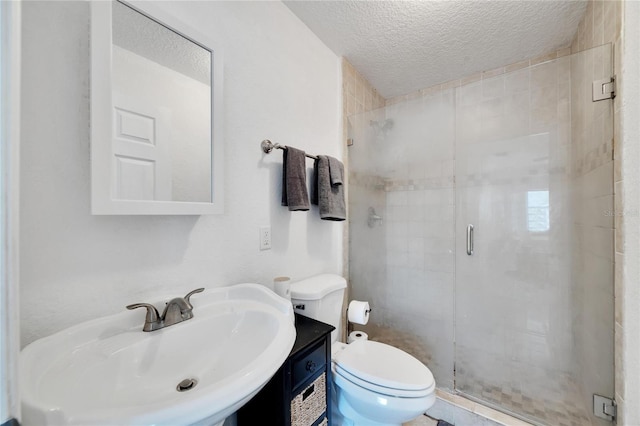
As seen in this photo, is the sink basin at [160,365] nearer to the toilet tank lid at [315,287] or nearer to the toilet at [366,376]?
the toilet tank lid at [315,287]

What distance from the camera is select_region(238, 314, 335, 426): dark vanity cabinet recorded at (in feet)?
2.67

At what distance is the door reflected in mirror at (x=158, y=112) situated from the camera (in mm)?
752

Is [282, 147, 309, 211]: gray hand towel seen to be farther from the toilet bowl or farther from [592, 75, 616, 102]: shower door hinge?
[592, 75, 616, 102]: shower door hinge

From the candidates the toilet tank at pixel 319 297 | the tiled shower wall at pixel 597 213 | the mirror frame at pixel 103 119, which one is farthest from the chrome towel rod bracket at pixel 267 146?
the tiled shower wall at pixel 597 213

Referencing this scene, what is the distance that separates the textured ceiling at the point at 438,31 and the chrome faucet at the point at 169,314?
160 cm

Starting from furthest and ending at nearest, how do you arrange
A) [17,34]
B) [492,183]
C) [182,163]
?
[492,183] < [182,163] < [17,34]

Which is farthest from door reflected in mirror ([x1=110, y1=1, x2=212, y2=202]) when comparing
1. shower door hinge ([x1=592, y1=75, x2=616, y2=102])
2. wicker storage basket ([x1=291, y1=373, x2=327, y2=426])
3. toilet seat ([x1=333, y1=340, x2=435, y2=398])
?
shower door hinge ([x1=592, y1=75, x2=616, y2=102])

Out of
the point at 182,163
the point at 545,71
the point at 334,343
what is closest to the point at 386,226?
the point at 334,343

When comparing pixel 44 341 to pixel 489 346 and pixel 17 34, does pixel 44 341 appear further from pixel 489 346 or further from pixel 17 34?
pixel 489 346

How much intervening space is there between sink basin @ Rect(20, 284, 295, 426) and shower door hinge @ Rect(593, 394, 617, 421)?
4.98 feet

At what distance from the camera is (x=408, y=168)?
1935 millimetres

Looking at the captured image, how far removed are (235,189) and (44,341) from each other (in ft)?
2.38

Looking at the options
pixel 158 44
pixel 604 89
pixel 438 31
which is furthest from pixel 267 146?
pixel 604 89

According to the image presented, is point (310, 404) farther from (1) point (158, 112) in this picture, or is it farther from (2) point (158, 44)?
(2) point (158, 44)
